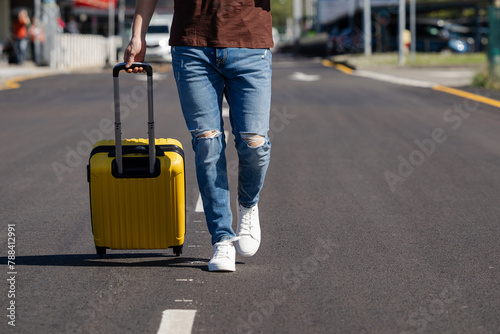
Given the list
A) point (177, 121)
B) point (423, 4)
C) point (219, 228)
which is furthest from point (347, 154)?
point (423, 4)

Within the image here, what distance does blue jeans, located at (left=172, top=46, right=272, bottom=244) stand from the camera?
418 centimetres

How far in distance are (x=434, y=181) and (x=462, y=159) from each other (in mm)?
1297

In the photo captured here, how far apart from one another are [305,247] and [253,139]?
0.82 m

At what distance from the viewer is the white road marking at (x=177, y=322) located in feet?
11.1

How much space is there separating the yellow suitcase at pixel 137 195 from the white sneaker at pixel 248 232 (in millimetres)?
286

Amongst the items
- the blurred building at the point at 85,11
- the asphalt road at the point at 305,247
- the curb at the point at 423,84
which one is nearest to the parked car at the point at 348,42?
the blurred building at the point at 85,11

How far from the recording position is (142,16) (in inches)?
167

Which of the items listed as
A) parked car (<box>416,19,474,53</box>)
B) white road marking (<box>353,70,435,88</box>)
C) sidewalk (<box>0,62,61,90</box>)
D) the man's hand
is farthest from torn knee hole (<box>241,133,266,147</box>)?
parked car (<box>416,19,474,53</box>)

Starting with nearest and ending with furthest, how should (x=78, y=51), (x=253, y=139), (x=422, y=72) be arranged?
(x=253, y=139)
(x=422, y=72)
(x=78, y=51)

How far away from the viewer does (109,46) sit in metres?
36.6

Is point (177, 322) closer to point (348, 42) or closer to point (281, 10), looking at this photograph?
point (348, 42)

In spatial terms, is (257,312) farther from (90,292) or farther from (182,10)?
(182,10)

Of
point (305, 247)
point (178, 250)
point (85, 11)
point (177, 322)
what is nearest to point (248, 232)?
point (178, 250)

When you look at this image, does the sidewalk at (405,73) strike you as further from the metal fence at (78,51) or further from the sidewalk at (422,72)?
the metal fence at (78,51)
